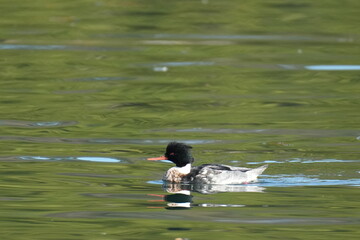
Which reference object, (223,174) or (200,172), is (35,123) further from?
(223,174)

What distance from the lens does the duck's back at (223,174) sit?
1120 centimetres

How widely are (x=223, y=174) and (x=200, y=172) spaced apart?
13.3 inches

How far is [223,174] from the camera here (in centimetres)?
1137

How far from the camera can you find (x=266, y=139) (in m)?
13.5

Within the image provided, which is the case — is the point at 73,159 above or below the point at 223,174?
below

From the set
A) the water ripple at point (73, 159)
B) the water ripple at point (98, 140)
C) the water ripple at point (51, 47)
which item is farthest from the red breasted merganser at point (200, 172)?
the water ripple at point (51, 47)

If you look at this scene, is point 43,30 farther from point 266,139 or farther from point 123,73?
point 266,139

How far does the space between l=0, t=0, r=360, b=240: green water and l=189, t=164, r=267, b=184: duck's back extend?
0.39 ft

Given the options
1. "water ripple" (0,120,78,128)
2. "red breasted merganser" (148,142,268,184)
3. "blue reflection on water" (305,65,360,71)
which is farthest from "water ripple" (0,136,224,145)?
"blue reflection on water" (305,65,360,71)

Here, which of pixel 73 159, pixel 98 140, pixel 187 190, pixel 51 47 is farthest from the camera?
pixel 51 47

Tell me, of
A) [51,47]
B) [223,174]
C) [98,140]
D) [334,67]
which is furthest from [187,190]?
[51,47]

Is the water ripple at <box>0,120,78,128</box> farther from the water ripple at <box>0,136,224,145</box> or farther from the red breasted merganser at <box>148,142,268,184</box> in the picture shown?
the red breasted merganser at <box>148,142,268,184</box>

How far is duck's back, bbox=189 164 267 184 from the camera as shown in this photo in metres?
11.2

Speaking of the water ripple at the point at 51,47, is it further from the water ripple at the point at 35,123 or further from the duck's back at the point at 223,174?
the duck's back at the point at 223,174
